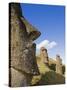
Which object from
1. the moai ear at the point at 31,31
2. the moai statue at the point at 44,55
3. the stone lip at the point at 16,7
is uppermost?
the stone lip at the point at 16,7

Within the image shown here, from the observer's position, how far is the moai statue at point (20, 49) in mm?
2062

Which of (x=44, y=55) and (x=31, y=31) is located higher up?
(x=31, y=31)

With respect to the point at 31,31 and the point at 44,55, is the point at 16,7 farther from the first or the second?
the point at 44,55

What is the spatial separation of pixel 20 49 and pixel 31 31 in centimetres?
20

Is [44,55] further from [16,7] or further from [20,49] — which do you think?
[16,7]

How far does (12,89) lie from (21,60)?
0.27 meters

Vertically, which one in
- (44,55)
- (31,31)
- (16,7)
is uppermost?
(16,7)

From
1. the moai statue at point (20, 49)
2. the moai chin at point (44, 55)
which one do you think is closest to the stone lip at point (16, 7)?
the moai statue at point (20, 49)

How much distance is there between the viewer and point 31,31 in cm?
213

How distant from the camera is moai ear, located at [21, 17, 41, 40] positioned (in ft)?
6.91

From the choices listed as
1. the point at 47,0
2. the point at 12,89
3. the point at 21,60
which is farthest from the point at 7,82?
the point at 47,0

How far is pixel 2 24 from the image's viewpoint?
2074 millimetres

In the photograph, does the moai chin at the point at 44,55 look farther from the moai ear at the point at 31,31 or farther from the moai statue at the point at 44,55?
the moai ear at the point at 31,31

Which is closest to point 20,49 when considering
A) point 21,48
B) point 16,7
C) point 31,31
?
point 21,48
